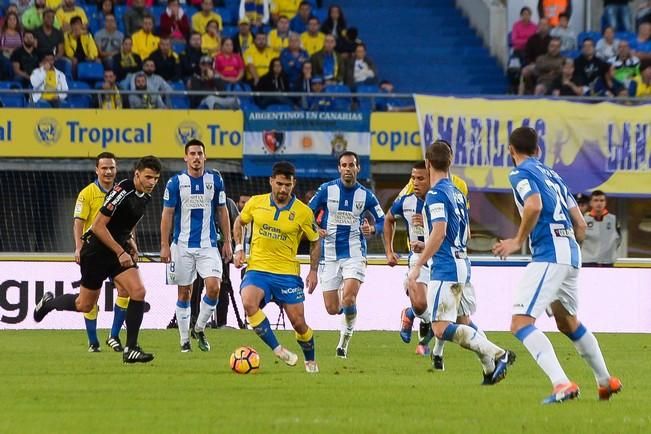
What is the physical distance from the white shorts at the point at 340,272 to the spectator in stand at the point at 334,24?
395 inches

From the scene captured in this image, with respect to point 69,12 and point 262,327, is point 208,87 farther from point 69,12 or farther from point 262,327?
point 262,327

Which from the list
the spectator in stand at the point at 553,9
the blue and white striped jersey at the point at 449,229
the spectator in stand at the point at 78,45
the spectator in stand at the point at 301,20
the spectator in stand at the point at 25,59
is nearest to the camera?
the blue and white striped jersey at the point at 449,229

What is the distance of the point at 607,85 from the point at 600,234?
420 cm

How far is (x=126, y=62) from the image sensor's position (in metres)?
23.5

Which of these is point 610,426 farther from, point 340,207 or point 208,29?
point 208,29

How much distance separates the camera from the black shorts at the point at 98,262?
1447 centimetres

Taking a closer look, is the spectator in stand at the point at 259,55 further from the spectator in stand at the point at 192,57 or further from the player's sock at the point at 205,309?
the player's sock at the point at 205,309

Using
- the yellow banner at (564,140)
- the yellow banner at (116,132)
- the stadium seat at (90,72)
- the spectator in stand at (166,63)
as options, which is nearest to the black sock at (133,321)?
the yellow banner at (116,132)

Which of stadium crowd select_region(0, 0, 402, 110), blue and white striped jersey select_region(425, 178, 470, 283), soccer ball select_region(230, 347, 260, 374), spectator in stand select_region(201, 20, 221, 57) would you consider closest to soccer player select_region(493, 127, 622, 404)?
blue and white striped jersey select_region(425, 178, 470, 283)

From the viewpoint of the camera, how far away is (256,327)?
43.0 ft

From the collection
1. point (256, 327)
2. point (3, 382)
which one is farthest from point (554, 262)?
point (3, 382)

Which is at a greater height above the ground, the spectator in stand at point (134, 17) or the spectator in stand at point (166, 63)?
Result: the spectator in stand at point (134, 17)

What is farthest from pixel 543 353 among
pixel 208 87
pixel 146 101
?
pixel 208 87

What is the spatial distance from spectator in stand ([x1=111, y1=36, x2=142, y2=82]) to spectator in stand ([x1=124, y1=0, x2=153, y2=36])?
1.30 metres
